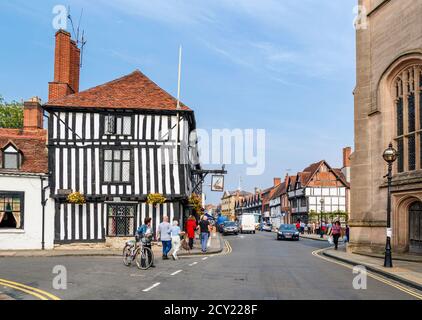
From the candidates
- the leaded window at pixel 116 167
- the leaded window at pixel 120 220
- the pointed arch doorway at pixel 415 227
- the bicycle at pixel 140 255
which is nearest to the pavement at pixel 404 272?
the pointed arch doorway at pixel 415 227

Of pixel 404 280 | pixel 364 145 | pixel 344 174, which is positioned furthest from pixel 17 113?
pixel 344 174

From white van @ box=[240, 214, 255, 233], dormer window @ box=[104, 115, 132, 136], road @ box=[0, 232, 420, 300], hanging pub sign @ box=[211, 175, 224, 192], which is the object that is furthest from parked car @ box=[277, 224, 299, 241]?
road @ box=[0, 232, 420, 300]

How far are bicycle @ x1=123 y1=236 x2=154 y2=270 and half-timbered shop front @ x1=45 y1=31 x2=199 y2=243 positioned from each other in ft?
26.8

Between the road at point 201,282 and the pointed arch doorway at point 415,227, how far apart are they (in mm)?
5530

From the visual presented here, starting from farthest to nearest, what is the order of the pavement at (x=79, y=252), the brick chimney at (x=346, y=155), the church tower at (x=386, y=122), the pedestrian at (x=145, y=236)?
the brick chimney at (x=346, y=155) → the pavement at (x=79, y=252) → the church tower at (x=386, y=122) → the pedestrian at (x=145, y=236)

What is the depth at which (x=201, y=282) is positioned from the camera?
12430 millimetres

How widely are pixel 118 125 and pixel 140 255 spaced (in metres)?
11.1

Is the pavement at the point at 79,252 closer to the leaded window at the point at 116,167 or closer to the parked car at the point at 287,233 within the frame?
the leaded window at the point at 116,167

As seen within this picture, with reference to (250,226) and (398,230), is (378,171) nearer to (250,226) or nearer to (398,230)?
(398,230)

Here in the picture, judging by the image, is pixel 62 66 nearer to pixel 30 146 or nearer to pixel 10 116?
pixel 30 146

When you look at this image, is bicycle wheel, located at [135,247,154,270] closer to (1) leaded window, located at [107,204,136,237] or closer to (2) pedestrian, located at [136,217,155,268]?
(2) pedestrian, located at [136,217,155,268]

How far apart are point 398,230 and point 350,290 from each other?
11917 mm

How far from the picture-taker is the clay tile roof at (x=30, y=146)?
25125mm

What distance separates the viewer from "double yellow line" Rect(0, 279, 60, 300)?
9.84 meters
